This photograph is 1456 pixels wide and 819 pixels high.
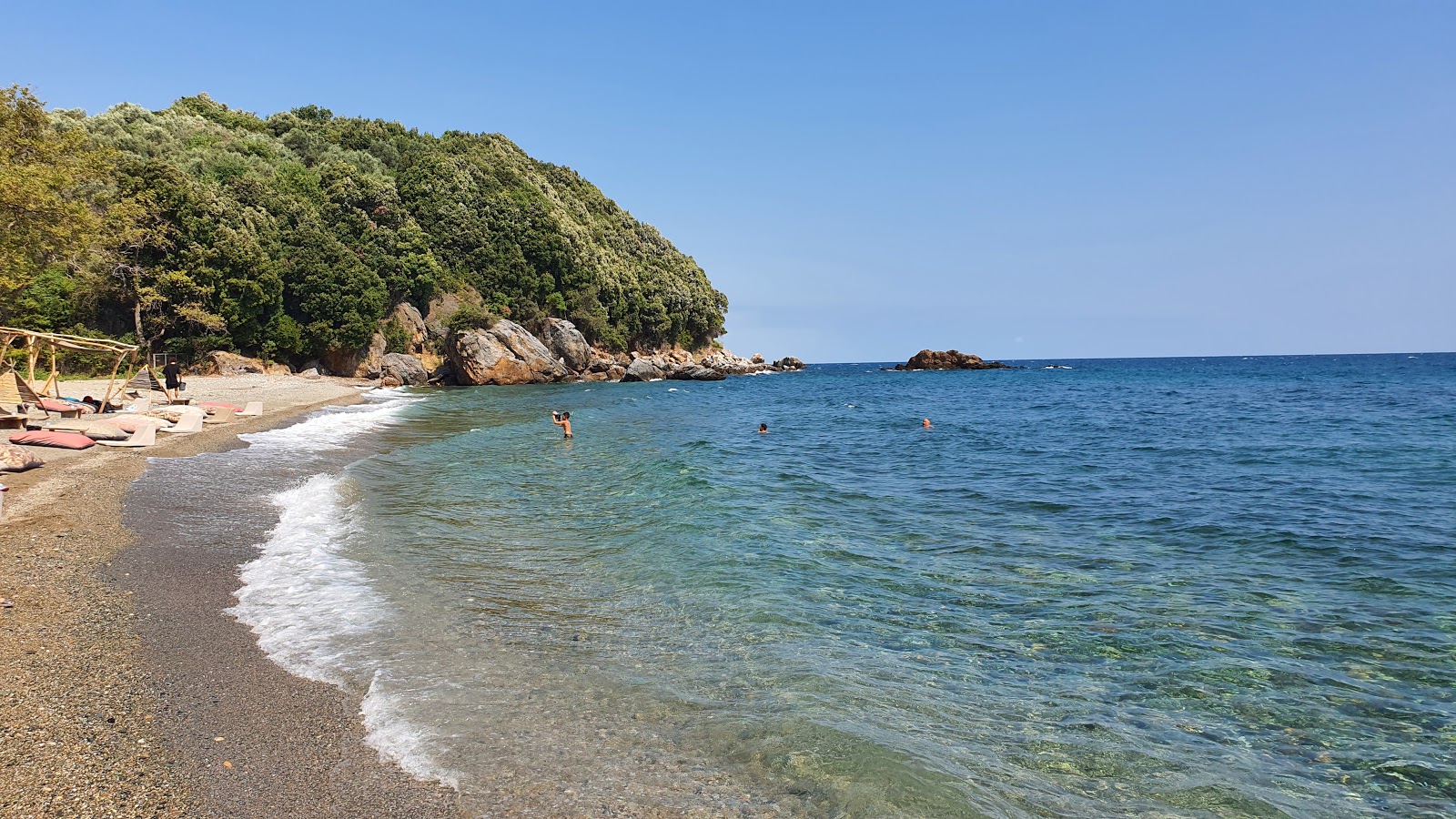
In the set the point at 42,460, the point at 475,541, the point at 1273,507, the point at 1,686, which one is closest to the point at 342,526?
the point at 475,541

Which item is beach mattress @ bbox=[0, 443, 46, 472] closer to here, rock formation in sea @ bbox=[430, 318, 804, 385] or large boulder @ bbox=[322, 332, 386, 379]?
large boulder @ bbox=[322, 332, 386, 379]

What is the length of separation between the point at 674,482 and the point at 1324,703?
12798 mm

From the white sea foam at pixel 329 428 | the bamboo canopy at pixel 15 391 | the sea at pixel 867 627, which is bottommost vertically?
the white sea foam at pixel 329 428

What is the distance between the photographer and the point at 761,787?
185 inches

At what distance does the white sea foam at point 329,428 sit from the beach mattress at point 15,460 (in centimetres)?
622

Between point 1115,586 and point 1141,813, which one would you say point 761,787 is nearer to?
point 1141,813

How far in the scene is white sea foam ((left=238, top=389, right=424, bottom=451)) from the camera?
21.2m

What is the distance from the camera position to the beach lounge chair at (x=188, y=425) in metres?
21.1

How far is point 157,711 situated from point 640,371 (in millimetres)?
76813

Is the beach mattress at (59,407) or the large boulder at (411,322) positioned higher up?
the large boulder at (411,322)

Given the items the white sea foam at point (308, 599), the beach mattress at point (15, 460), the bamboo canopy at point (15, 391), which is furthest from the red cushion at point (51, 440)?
the white sea foam at point (308, 599)

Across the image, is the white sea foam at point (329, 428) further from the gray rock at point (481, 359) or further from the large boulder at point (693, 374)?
the large boulder at point (693, 374)

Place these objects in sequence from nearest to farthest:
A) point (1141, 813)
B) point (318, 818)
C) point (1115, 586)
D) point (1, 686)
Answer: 1. point (318, 818)
2. point (1141, 813)
3. point (1, 686)
4. point (1115, 586)

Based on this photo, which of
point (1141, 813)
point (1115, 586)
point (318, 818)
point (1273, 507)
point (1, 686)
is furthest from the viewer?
point (1273, 507)
